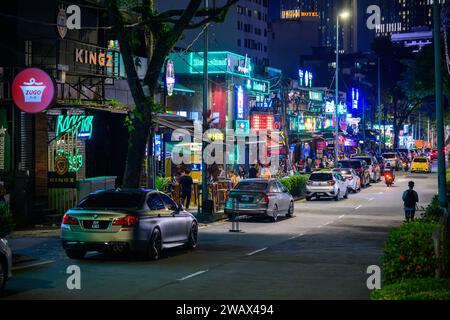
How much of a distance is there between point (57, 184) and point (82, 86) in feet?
17.0

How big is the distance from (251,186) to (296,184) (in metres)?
11.9

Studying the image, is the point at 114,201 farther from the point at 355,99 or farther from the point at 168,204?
the point at 355,99

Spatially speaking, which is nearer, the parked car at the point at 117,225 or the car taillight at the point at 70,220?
the parked car at the point at 117,225

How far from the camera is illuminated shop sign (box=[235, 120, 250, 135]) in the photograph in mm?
53312

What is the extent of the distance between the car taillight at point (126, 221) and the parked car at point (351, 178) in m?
28.4

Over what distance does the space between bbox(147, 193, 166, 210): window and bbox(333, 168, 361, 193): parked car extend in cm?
2667

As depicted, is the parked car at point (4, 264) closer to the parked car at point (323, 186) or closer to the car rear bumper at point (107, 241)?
the car rear bumper at point (107, 241)

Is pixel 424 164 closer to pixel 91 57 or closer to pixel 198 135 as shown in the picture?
pixel 198 135

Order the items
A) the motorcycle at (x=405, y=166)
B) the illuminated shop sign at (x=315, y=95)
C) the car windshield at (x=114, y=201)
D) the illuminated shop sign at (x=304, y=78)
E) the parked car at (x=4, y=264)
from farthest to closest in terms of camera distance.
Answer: the motorcycle at (x=405, y=166)
the illuminated shop sign at (x=304, y=78)
the illuminated shop sign at (x=315, y=95)
the car windshield at (x=114, y=201)
the parked car at (x=4, y=264)

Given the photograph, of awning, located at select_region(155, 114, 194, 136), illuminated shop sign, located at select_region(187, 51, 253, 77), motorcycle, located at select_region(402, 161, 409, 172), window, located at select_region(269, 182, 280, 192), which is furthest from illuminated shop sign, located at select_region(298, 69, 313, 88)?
window, located at select_region(269, 182, 280, 192)

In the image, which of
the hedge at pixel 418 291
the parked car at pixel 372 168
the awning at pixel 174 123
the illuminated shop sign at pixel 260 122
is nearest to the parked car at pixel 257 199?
the awning at pixel 174 123

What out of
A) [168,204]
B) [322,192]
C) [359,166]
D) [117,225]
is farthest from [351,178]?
[117,225]

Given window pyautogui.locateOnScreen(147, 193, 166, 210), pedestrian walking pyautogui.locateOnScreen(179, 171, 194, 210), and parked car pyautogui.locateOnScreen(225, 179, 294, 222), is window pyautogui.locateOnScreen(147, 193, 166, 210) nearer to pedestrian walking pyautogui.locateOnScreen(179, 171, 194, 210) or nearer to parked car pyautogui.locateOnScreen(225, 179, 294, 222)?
parked car pyautogui.locateOnScreen(225, 179, 294, 222)

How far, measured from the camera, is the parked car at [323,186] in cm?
4009
